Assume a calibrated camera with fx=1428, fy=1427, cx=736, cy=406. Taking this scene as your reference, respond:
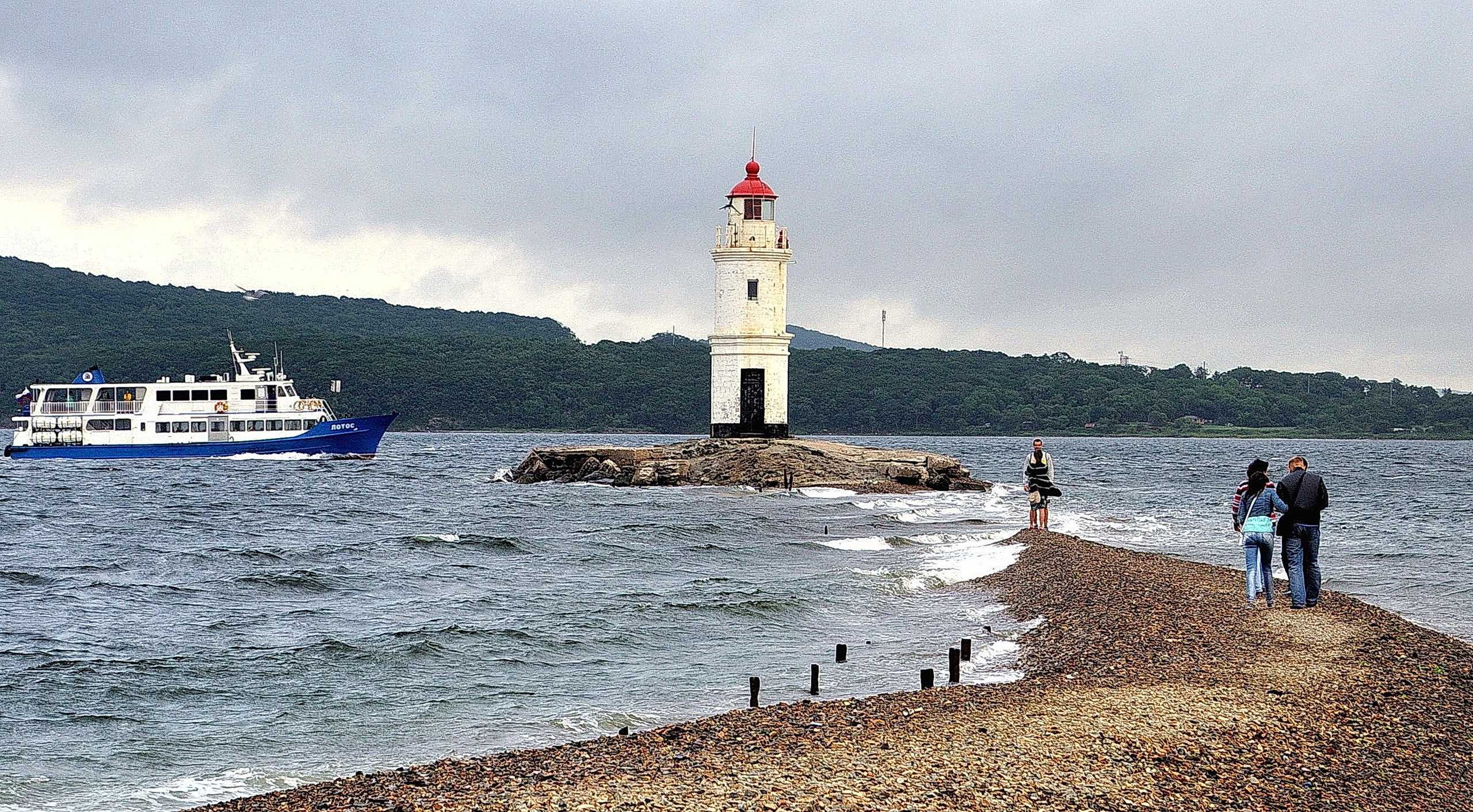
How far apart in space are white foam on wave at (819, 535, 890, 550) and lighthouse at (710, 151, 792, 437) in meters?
19.2

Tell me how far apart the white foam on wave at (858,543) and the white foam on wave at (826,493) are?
45.7ft

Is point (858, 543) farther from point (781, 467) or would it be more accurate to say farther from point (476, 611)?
point (781, 467)

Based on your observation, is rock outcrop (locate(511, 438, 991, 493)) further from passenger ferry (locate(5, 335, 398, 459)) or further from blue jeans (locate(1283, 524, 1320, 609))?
blue jeans (locate(1283, 524, 1320, 609))

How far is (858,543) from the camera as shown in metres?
28.3

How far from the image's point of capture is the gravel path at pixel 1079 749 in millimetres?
8797

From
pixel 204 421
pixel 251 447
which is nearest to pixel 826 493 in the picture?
pixel 251 447

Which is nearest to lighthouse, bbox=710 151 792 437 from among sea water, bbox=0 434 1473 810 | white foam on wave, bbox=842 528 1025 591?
sea water, bbox=0 434 1473 810

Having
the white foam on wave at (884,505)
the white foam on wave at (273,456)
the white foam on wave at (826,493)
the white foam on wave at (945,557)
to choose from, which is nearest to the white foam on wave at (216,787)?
the white foam on wave at (945,557)

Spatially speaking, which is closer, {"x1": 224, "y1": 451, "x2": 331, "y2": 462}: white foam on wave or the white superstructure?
the white superstructure

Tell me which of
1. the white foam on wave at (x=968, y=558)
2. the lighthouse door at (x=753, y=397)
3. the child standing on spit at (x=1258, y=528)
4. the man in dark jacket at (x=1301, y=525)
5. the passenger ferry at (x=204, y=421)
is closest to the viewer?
the man in dark jacket at (x=1301, y=525)

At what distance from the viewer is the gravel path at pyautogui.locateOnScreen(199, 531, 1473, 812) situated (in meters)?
8.80

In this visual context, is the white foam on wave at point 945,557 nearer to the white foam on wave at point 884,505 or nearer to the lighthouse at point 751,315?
the white foam on wave at point 884,505

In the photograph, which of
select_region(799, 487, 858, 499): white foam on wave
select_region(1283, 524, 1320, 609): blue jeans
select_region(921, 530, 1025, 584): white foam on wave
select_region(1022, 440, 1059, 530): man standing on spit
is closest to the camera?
select_region(1283, 524, 1320, 609): blue jeans

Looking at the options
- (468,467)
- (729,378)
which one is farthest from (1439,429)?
(729,378)
